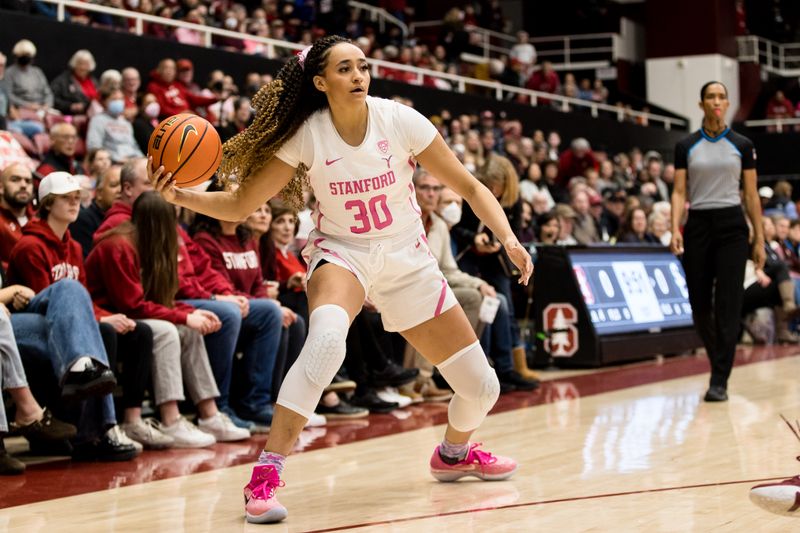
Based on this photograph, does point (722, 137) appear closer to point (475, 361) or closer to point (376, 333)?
point (376, 333)

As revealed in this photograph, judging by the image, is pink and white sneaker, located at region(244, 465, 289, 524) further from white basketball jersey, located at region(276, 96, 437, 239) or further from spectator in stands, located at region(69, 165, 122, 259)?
spectator in stands, located at region(69, 165, 122, 259)

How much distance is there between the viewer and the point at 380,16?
21016 mm

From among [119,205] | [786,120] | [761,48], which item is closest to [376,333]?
[119,205]

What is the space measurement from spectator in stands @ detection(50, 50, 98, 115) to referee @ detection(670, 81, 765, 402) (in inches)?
232

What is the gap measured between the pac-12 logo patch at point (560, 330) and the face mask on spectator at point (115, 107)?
4313mm

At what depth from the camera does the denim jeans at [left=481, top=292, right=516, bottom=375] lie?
8570 millimetres

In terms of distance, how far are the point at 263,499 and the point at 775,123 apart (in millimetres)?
24523

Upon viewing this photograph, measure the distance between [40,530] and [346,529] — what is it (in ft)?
3.55

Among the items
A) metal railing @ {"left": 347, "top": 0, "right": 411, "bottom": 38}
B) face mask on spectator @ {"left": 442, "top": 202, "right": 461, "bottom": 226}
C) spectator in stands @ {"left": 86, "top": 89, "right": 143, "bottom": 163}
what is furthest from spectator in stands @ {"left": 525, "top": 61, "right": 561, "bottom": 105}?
face mask on spectator @ {"left": 442, "top": 202, "right": 461, "bottom": 226}

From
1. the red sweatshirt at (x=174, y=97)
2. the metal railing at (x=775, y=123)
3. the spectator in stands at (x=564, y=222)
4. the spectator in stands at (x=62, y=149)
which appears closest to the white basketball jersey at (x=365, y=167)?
the spectator in stands at (x=62, y=149)

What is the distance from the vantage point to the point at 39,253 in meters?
5.78

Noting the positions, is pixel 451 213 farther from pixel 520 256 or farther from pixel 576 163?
pixel 576 163

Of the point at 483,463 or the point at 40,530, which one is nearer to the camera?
the point at 40,530

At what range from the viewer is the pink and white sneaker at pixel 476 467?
4.86m
